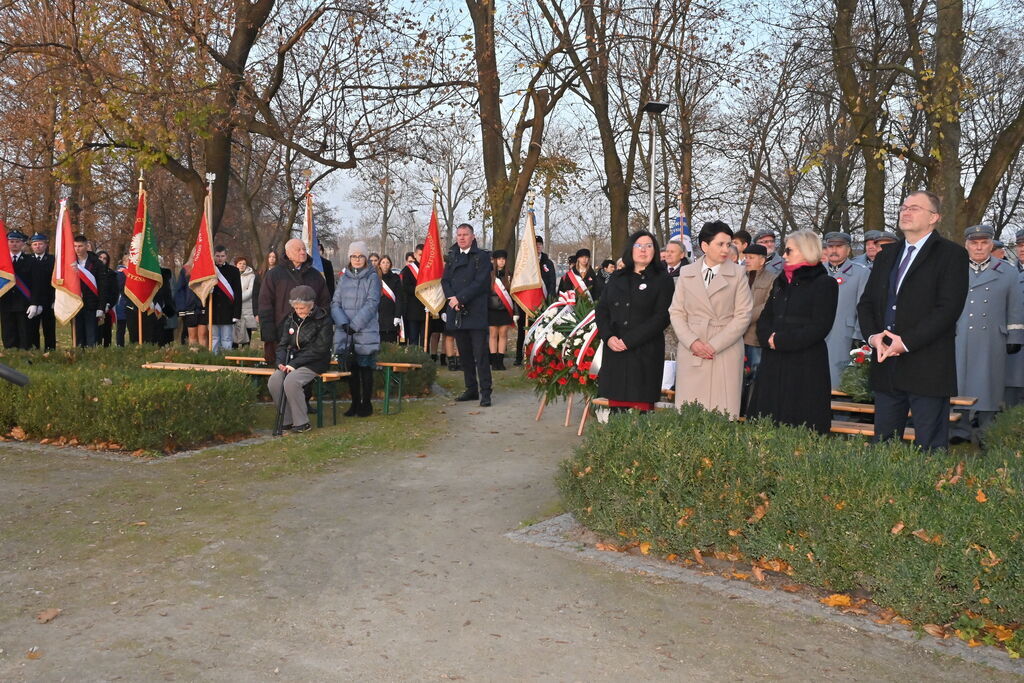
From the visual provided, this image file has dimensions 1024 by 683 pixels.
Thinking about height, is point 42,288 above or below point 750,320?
above

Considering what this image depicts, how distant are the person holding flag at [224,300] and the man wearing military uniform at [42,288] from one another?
95.4 inches

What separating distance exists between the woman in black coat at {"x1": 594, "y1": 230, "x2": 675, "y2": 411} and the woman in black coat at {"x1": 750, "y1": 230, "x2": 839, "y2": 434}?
1.00m

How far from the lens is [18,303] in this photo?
14.1 m

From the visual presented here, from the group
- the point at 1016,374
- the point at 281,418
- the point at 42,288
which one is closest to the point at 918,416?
the point at 1016,374

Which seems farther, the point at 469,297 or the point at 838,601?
the point at 469,297

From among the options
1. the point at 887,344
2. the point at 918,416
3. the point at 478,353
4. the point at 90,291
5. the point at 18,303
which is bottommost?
the point at 918,416

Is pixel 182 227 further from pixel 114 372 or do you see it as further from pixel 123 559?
pixel 123 559

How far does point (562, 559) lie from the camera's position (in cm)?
554

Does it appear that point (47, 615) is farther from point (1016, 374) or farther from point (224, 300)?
point (224, 300)

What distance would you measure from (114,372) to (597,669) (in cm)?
722

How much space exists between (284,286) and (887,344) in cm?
659

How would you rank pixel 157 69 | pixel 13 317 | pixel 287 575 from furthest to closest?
pixel 157 69 → pixel 13 317 → pixel 287 575

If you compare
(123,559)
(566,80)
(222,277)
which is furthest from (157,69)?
(123,559)

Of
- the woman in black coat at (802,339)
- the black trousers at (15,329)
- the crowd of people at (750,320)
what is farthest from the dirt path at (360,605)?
the black trousers at (15,329)
